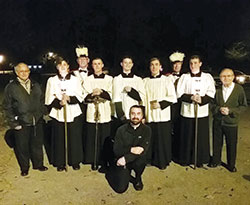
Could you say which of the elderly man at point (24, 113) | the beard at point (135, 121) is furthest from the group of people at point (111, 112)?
the beard at point (135, 121)

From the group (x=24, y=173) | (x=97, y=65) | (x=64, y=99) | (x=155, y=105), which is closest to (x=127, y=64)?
(x=97, y=65)

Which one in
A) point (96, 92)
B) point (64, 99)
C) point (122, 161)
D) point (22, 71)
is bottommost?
point (122, 161)

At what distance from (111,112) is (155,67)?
1.31 meters

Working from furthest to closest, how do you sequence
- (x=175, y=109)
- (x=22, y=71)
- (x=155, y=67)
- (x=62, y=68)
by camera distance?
(x=175, y=109) → (x=155, y=67) → (x=62, y=68) → (x=22, y=71)

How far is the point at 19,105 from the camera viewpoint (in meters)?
6.55

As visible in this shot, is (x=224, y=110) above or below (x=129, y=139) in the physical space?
above

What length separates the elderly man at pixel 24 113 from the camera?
6.54m

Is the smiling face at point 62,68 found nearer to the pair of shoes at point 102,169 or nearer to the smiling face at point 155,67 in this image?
the smiling face at point 155,67

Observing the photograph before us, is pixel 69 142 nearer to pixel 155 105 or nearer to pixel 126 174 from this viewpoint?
pixel 126 174

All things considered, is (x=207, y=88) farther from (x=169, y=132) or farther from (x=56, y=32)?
(x=56, y=32)

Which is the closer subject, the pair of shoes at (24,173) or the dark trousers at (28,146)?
the dark trousers at (28,146)

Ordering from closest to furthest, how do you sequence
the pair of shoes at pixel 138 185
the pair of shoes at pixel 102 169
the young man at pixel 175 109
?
the pair of shoes at pixel 138 185, the pair of shoes at pixel 102 169, the young man at pixel 175 109

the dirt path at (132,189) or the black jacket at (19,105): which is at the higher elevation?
the black jacket at (19,105)

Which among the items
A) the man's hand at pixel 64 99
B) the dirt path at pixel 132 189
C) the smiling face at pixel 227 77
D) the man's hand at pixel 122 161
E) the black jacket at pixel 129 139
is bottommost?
the dirt path at pixel 132 189
